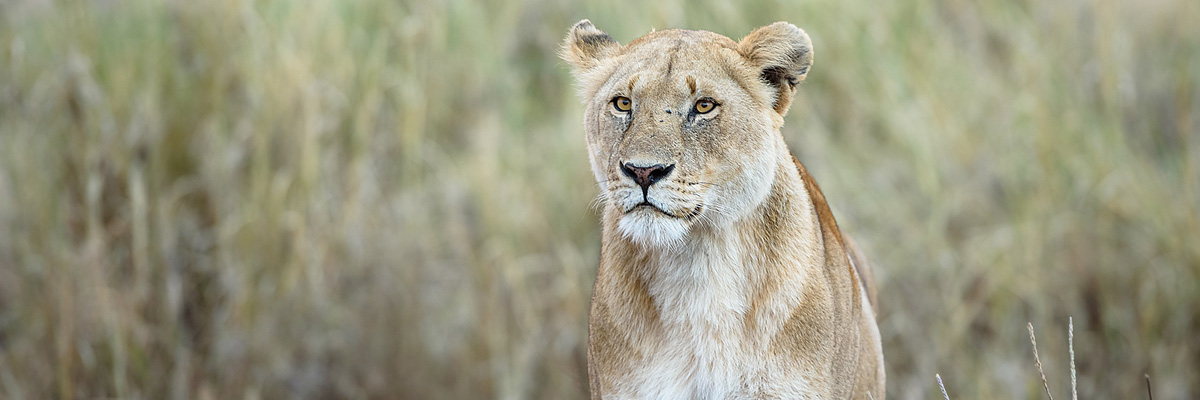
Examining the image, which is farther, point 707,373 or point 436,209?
point 436,209

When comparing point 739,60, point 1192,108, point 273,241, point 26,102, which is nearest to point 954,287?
point 1192,108

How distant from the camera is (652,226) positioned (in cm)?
263

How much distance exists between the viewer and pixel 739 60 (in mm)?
2809

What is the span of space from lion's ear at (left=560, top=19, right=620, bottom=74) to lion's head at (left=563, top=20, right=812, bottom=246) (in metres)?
0.18

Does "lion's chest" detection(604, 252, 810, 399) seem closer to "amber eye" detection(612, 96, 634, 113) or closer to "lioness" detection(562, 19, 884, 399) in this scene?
"lioness" detection(562, 19, 884, 399)

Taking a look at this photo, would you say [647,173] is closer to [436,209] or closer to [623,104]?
[623,104]

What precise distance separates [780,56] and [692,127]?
0.28 meters

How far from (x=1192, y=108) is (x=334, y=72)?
4.38 meters

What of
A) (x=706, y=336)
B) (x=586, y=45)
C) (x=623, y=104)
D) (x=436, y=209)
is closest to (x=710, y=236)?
(x=706, y=336)

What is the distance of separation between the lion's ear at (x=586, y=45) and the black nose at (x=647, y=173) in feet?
1.79

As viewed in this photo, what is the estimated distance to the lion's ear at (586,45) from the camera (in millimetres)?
3074

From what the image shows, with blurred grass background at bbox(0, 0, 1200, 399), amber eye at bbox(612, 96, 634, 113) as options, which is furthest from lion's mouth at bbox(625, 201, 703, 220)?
blurred grass background at bbox(0, 0, 1200, 399)

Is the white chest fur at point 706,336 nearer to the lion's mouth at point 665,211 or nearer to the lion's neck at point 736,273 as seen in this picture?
the lion's neck at point 736,273

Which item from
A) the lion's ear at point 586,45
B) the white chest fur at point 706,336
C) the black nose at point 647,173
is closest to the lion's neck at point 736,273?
the white chest fur at point 706,336
